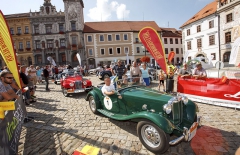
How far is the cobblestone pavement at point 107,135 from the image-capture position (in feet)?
11.0

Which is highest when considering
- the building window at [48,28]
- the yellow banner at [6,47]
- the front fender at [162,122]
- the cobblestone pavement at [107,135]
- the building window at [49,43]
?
the building window at [48,28]

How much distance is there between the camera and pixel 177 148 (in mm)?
3373

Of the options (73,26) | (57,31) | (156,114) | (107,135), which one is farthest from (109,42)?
(156,114)

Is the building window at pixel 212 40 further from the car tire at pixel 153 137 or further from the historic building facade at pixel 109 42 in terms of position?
the car tire at pixel 153 137

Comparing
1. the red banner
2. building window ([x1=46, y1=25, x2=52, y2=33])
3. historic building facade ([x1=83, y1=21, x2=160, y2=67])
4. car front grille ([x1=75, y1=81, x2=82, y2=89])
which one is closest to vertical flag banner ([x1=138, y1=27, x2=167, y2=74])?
the red banner

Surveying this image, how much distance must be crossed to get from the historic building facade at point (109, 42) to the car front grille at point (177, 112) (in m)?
32.0

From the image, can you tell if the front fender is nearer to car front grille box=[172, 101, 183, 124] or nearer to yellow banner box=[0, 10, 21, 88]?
car front grille box=[172, 101, 183, 124]

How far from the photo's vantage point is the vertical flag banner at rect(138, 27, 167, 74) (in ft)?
22.9

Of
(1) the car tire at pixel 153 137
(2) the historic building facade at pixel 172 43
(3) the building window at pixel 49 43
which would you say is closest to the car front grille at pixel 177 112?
(1) the car tire at pixel 153 137

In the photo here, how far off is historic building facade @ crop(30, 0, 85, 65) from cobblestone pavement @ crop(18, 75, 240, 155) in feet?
102

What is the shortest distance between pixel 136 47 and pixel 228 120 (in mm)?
34357

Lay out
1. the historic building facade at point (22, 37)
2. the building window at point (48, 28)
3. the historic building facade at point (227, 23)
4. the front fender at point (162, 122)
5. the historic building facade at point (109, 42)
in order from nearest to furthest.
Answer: the front fender at point (162, 122) < the historic building facade at point (227, 23) < the building window at point (48, 28) < the historic building facade at point (22, 37) < the historic building facade at point (109, 42)

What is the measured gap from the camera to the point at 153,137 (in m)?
3.25

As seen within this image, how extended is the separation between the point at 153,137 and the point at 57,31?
37.3 meters
